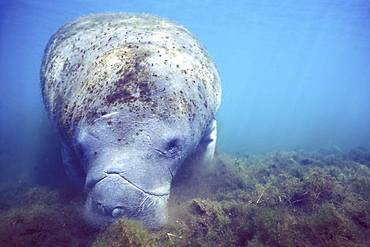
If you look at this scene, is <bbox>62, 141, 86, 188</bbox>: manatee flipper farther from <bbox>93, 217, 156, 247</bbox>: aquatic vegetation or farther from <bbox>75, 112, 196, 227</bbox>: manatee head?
<bbox>93, 217, 156, 247</bbox>: aquatic vegetation

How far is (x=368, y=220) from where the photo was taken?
9.12 ft

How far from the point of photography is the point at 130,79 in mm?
3338

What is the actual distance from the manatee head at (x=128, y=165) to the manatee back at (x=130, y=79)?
0.47 feet

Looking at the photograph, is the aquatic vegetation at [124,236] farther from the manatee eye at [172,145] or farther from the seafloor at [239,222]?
the manatee eye at [172,145]

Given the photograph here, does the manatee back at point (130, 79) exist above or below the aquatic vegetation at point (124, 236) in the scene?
above

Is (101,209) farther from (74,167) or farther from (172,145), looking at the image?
(74,167)

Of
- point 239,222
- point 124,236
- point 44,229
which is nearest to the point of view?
point 124,236

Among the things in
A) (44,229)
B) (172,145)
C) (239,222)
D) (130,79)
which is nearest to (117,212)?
(172,145)

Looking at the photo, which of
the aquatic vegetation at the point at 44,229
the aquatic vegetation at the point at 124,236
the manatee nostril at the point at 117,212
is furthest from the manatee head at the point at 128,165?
the aquatic vegetation at the point at 44,229

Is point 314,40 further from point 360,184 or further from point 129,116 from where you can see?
point 129,116

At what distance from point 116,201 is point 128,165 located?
1.39ft

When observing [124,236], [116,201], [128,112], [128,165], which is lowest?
[124,236]

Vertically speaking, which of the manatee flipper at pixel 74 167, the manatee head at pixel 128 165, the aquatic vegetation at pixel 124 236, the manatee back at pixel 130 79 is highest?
the manatee back at pixel 130 79

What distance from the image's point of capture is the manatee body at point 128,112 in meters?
2.65
